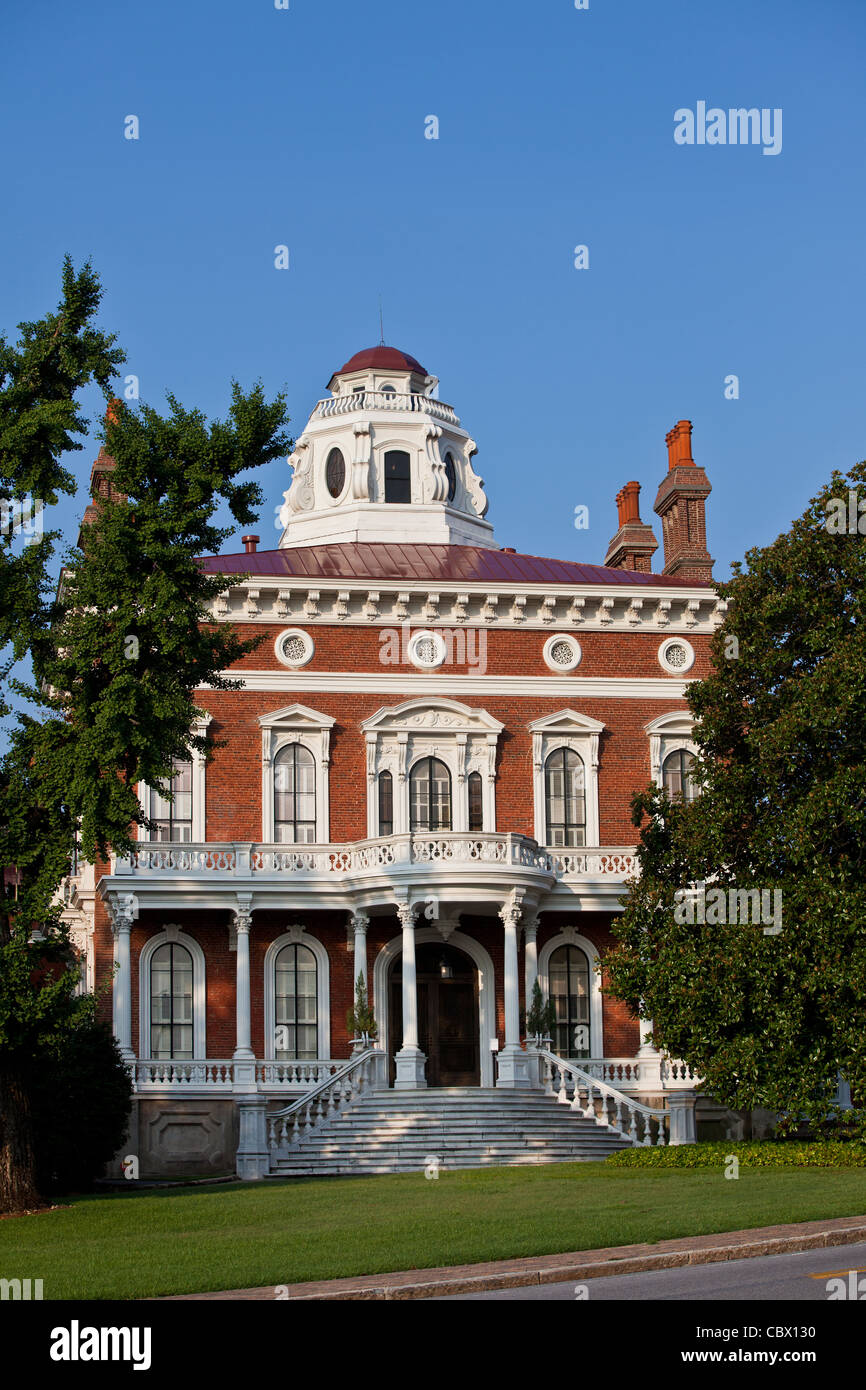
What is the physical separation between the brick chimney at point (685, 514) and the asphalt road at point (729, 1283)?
2518 cm

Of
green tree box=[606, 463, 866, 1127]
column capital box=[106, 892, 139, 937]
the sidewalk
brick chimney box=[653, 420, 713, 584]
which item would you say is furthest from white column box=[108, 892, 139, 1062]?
the sidewalk

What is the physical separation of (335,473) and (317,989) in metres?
13.1

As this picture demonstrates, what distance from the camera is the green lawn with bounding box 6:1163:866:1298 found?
13.5m

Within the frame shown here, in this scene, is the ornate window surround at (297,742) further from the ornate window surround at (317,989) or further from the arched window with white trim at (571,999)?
the arched window with white trim at (571,999)

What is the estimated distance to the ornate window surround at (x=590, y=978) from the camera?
32875mm

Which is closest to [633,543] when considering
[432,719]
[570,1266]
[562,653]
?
[562,653]

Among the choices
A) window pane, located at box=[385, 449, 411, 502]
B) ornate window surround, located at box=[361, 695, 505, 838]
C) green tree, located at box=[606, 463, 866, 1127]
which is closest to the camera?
green tree, located at box=[606, 463, 866, 1127]

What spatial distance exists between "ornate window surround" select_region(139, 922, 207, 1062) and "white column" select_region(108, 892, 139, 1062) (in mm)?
635

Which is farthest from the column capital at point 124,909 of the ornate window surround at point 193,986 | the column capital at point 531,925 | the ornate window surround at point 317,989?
the column capital at point 531,925

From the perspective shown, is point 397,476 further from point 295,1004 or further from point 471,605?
point 295,1004

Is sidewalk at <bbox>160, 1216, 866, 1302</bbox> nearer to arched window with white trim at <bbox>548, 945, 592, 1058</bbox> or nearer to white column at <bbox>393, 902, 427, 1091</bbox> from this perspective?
white column at <bbox>393, 902, 427, 1091</bbox>

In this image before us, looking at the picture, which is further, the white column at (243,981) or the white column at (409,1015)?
the white column at (243,981)
